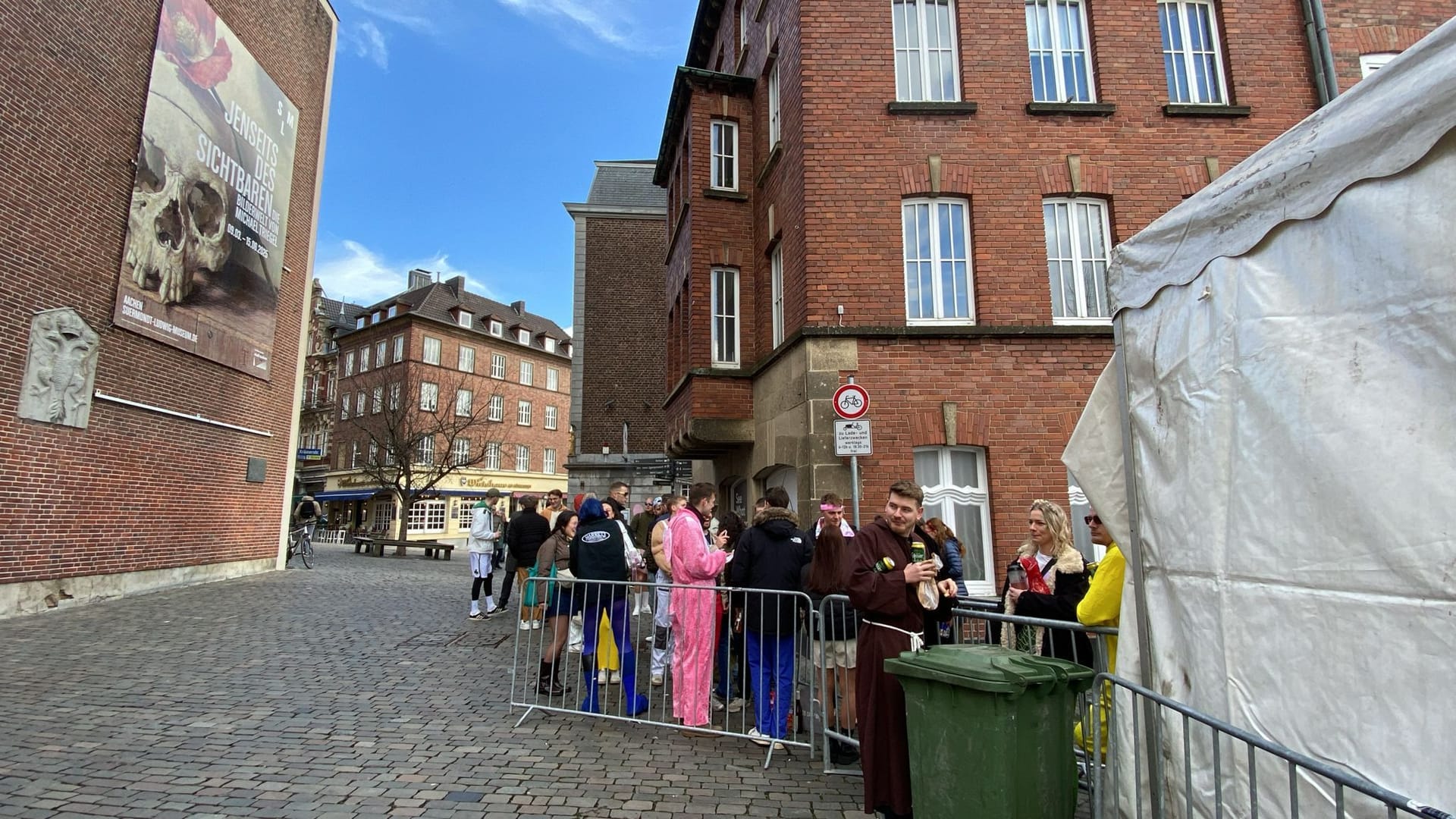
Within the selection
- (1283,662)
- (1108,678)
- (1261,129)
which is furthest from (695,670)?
(1261,129)

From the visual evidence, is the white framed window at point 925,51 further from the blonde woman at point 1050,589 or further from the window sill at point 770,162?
the blonde woman at point 1050,589

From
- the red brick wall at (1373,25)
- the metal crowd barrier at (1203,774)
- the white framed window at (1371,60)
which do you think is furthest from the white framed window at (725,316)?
the white framed window at (1371,60)

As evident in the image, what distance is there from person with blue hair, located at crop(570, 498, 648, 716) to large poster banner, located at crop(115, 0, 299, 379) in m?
10.9

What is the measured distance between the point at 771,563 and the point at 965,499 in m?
4.60

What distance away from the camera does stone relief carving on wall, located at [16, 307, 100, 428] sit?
11.1 metres

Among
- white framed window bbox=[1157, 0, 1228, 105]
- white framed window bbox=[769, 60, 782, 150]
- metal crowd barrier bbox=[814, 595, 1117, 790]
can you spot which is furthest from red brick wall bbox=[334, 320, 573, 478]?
metal crowd barrier bbox=[814, 595, 1117, 790]

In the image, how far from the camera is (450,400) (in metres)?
44.3

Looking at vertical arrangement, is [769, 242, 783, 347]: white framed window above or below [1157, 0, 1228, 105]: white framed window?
below

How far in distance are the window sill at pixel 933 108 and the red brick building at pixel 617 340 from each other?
1859 cm

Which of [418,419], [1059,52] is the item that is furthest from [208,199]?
[418,419]

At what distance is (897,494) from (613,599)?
115 inches

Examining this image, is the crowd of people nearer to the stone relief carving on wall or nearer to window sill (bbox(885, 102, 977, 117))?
window sill (bbox(885, 102, 977, 117))

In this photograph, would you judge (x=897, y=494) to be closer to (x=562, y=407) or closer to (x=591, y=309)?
(x=591, y=309)

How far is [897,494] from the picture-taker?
172 inches
